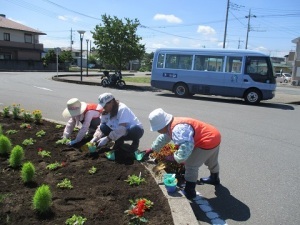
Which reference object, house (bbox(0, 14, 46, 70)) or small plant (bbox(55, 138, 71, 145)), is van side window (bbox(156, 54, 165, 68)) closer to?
small plant (bbox(55, 138, 71, 145))

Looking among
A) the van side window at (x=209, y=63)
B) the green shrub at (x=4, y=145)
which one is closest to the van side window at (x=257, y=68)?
the van side window at (x=209, y=63)

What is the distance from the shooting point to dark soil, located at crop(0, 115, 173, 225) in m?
2.91

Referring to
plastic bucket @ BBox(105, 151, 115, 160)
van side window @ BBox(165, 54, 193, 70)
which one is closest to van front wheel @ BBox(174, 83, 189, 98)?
van side window @ BBox(165, 54, 193, 70)

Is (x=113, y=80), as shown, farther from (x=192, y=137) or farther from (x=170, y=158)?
(x=192, y=137)

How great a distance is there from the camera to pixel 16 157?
396 centimetres

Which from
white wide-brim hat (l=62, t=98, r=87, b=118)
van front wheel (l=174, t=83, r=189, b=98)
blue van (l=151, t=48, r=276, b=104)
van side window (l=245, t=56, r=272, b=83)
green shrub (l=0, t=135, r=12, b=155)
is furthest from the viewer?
van front wheel (l=174, t=83, r=189, b=98)

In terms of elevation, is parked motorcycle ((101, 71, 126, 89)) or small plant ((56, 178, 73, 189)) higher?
parked motorcycle ((101, 71, 126, 89))

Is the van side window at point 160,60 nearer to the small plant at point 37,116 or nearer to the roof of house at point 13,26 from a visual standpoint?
the small plant at point 37,116

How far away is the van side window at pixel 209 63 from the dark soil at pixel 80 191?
36.1ft

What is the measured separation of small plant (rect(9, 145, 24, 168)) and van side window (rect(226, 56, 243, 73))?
11959 mm

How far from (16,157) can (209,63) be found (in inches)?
481

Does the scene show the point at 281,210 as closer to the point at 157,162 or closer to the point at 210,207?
the point at 210,207

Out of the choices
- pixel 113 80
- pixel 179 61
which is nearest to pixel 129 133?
pixel 179 61

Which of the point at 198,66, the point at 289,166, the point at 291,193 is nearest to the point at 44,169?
the point at 291,193
